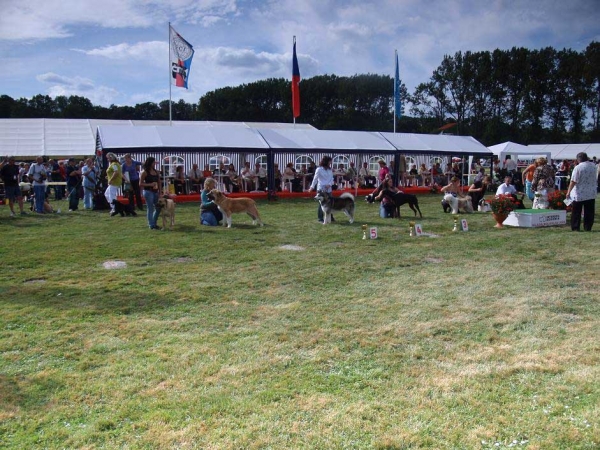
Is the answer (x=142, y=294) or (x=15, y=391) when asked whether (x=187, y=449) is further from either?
(x=142, y=294)

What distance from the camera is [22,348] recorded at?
156 inches

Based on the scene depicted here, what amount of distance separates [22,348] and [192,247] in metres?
4.49

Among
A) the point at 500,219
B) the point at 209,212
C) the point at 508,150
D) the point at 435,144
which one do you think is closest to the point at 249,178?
the point at 209,212

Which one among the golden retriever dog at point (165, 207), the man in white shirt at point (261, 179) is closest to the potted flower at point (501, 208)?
the golden retriever dog at point (165, 207)

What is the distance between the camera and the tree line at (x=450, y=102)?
2029 inches

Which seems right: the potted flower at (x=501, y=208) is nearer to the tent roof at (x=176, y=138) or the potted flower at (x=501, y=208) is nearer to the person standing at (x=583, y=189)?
the person standing at (x=583, y=189)

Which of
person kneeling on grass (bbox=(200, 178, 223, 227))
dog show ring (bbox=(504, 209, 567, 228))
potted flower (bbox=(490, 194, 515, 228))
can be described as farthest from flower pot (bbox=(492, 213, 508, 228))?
person kneeling on grass (bbox=(200, 178, 223, 227))

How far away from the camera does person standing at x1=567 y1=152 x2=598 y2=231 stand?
30.7ft

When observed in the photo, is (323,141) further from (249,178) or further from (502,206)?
(502,206)

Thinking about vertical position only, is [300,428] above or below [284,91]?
below

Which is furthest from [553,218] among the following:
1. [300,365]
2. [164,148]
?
[164,148]

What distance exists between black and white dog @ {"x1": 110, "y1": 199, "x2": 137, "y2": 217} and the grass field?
489 cm

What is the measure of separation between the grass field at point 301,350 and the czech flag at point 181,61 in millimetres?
15386

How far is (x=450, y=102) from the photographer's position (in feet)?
189
